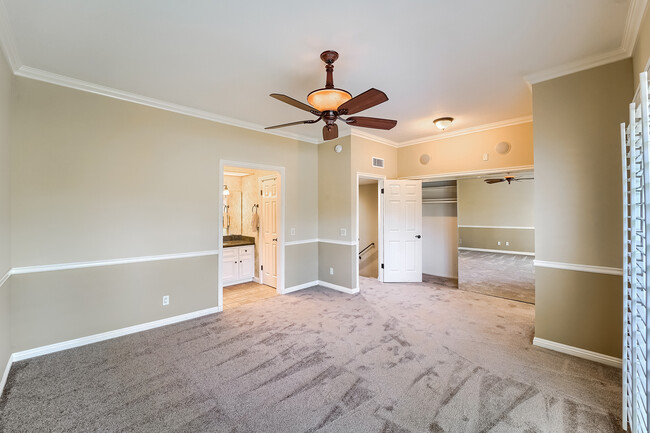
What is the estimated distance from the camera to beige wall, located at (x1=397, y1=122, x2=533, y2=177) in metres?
4.18

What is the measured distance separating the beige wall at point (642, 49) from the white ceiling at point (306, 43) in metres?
0.14

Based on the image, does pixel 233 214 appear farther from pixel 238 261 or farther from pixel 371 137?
pixel 371 137

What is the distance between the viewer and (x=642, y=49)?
2088 mm

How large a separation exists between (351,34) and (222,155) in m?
2.65

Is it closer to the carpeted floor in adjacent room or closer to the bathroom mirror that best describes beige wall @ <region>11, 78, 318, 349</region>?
the carpeted floor in adjacent room

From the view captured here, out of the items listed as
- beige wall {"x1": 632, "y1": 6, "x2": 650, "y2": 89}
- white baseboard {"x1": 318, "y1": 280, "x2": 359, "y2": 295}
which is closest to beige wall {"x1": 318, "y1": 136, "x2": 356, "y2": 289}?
white baseboard {"x1": 318, "y1": 280, "x2": 359, "y2": 295}

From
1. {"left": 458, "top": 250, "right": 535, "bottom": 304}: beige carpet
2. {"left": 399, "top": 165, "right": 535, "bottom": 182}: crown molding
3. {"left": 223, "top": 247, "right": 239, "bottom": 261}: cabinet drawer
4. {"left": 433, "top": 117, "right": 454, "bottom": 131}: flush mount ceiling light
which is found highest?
{"left": 433, "top": 117, "right": 454, "bottom": 131}: flush mount ceiling light

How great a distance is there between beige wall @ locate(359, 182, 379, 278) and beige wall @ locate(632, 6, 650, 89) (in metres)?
4.78

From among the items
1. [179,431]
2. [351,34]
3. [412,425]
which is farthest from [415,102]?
[179,431]

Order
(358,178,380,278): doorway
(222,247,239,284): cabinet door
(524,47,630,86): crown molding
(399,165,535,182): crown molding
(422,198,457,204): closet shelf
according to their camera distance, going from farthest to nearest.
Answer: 1. (358,178,380,278): doorway
2. (422,198,457,204): closet shelf
3. (222,247,239,284): cabinet door
4. (399,165,535,182): crown molding
5. (524,47,630,86): crown molding

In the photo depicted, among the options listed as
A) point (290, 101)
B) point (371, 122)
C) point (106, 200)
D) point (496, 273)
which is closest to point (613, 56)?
point (371, 122)

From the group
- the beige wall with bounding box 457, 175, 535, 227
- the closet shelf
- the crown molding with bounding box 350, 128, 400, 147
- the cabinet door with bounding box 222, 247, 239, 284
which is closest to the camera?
the crown molding with bounding box 350, 128, 400, 147

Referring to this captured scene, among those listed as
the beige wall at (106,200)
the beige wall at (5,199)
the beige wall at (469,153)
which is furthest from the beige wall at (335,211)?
the beige wall at (5,199)

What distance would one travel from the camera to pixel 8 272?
8.30ft
